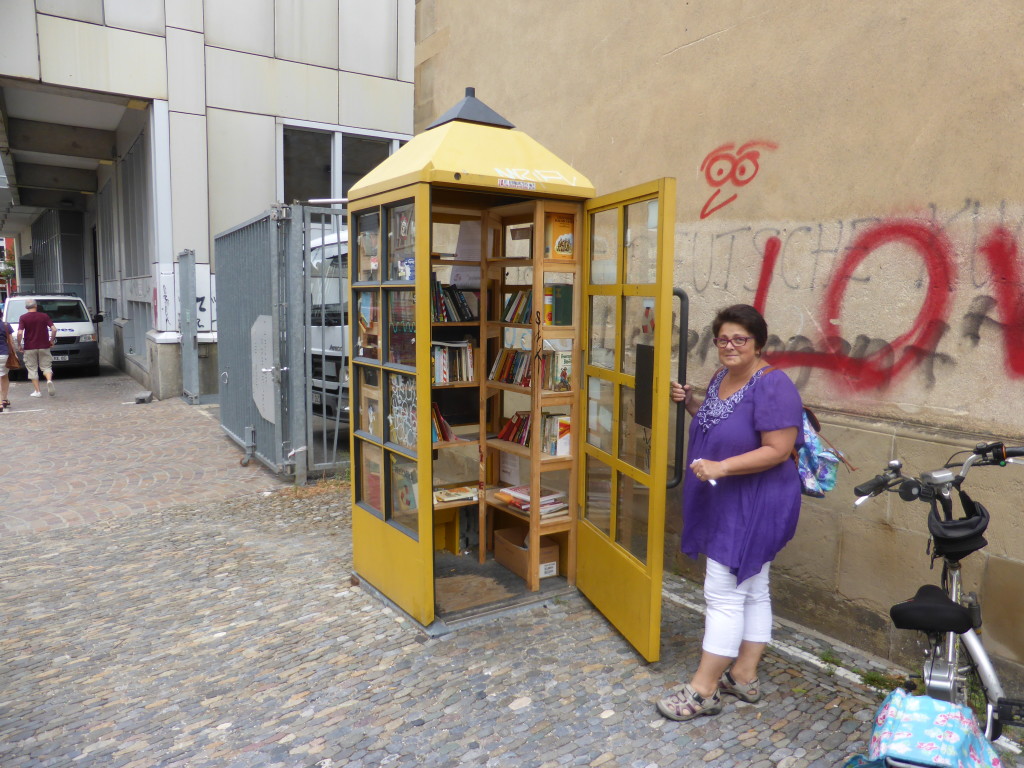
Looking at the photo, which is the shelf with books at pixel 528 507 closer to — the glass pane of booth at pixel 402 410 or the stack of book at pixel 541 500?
the stack of book at pixel 541 500

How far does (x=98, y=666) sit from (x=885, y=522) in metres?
3.89

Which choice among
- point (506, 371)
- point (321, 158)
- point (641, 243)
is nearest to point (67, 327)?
point (321, 158)

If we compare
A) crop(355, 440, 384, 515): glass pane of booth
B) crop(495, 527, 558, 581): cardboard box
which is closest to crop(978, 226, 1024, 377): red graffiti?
crop(495, 527, 558, 581): cardboard box

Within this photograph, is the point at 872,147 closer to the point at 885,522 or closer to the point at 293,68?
the point at 885,522

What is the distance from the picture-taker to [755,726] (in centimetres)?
307

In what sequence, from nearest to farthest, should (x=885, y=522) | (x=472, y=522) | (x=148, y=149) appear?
(x=885, y=522) < (x=472, y=522) < (x=148, y=149)

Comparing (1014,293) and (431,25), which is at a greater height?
(431,25)

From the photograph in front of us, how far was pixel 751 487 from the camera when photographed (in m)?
3.05

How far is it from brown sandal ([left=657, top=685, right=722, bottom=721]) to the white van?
1515cm

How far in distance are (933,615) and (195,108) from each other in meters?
13.0

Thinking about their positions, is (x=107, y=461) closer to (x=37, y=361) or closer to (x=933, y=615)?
(x=37, y=361)

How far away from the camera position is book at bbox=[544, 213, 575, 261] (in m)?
4.06

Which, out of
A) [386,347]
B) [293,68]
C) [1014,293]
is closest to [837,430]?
[1014,293]

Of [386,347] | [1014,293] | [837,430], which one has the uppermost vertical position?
[1014,293]
